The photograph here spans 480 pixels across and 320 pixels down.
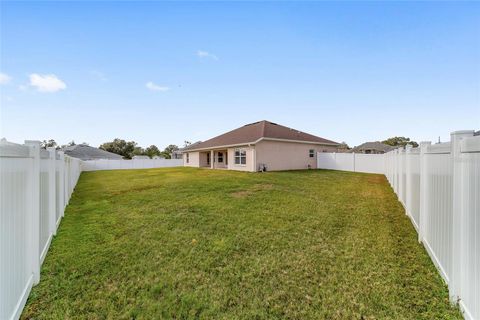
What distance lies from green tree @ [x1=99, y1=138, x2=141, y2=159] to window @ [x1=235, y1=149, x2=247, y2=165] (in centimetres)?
4798

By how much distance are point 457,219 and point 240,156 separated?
1770 cm

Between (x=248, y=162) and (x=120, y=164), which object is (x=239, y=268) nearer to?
(x=248, y=162)

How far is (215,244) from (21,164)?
9.43 feet

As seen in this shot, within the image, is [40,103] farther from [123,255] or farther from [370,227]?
[370,227]

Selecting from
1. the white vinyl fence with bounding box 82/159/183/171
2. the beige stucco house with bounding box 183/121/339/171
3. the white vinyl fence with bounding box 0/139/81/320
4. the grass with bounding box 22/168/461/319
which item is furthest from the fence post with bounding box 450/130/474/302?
the white vinyl fence with bounding box 82/159/183/171

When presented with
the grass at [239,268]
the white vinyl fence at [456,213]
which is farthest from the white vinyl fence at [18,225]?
the white vinyl fence at [456,213]

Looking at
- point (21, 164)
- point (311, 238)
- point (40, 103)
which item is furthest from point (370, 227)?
point (40, 103)

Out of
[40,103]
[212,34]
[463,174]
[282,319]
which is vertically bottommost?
[282,319]

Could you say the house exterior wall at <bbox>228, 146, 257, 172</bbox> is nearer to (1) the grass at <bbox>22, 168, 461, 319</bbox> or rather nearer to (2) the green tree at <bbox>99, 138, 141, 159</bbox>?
(1) the grass at <bbox>22, 168, 461, 319</bbox>

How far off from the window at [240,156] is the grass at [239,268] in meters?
13.4

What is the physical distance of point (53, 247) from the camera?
396 centimetres

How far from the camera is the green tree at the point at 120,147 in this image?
56.9 metres

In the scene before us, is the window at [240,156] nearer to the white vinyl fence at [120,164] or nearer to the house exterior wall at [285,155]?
the house exterior wall at [285,155]

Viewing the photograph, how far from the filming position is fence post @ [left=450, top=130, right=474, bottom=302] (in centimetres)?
211
